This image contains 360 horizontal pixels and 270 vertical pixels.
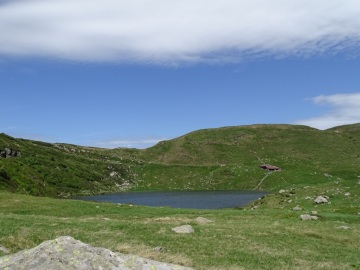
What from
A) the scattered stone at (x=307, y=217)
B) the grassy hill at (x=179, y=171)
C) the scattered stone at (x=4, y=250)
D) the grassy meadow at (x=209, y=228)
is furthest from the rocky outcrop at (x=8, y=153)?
the scattered stone at (x=4, y=250)

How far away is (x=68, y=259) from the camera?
12.9 meters

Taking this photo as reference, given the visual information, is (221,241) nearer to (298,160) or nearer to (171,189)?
(171,189)

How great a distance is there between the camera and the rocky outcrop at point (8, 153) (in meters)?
144

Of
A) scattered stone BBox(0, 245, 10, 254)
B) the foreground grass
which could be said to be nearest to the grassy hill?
the foreground grass

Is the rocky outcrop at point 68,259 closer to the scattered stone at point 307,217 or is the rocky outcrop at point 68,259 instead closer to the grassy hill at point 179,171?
the scattered stone at point 307,217

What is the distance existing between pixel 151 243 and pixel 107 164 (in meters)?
168

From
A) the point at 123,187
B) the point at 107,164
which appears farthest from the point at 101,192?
the point at 107,164

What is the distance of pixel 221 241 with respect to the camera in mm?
29469

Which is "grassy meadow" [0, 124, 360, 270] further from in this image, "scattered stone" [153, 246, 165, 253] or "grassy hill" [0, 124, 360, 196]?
"grassy hill" [0, 124, 360, 196]

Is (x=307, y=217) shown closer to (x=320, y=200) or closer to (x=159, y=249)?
(x=320, y=200)

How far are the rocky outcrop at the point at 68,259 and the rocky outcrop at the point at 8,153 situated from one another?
142 metres

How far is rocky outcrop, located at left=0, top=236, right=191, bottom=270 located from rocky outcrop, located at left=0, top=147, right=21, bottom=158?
142 meters

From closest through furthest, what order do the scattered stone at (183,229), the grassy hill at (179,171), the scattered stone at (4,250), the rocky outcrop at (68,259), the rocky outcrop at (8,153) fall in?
1. the rocky outcrop at (68,259)
2. the scattered stone at (4,250)
3. the scattered stone at (183,229)
4. the grassy hill at (179,171)
5. the rocky outcrop at (8,153)

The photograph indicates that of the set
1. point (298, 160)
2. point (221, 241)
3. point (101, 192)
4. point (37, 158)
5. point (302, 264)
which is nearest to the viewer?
point (302, 264)
